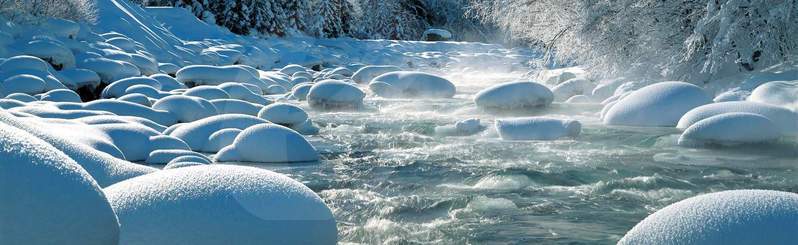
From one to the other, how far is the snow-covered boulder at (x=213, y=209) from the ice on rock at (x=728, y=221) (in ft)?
3.55

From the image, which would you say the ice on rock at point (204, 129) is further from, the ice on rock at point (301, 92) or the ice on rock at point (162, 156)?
the ice on rock at point (301, 92)

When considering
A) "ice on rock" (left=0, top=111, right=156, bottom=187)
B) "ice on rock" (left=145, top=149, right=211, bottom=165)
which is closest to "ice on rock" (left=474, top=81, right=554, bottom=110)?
"ice on rock" (left=145, top=149, right=211, bottom=165)

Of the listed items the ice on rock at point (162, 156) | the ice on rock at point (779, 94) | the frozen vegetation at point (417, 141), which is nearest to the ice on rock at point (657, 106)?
the frozen vegetation at point (417, 141)

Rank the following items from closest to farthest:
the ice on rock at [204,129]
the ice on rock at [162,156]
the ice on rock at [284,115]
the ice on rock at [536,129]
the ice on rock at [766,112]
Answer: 1. the ice on rock at [162,156]
2. the ice on rock at [204,129]
3. the ice on rock at [766,112]
4. the ice on rock at [536,129]
5. the ice on rock at [284,115]

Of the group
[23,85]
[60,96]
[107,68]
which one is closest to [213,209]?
[60,96]

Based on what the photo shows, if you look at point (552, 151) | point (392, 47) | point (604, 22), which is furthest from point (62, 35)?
point (392, 47)

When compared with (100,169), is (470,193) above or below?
below

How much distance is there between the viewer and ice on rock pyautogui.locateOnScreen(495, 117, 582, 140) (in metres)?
7.06

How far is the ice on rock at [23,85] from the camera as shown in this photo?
8883 millimetres

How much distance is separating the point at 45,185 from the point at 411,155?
4.41 m

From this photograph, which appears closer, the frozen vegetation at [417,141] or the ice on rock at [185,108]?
the frozen vegetation at [417,141]

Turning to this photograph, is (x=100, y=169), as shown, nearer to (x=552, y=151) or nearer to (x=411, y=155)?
(x=411, y=155)

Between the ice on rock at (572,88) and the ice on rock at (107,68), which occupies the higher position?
the ice on rock at (572,88)

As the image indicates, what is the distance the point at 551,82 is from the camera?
14.6 metres
